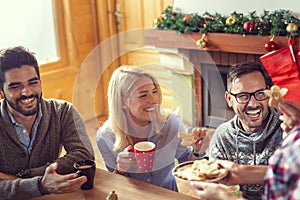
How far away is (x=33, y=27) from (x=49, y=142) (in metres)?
2.59

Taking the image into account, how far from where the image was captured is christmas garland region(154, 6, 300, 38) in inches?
121

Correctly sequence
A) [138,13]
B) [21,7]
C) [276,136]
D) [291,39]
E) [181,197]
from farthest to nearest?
[138,13] < [21,7] < [291,39] < [276,136] < [181,197]

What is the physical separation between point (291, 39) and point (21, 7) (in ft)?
8.05

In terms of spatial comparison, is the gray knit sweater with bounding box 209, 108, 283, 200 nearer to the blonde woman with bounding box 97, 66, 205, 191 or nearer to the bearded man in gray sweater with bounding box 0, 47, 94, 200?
the blonde woman with bounding box 97, 66, 205, 191

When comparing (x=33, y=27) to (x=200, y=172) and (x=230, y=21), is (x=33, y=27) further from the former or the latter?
(x=200, y=172)

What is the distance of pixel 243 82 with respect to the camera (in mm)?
1895

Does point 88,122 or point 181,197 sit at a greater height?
point 181,197

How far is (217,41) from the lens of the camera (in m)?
3.42

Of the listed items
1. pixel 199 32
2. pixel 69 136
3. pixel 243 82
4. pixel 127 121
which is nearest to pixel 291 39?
pixel 199 32

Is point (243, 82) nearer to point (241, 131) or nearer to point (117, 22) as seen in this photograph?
point (241, 131)

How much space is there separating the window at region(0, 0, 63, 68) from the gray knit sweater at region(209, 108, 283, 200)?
8.89ft

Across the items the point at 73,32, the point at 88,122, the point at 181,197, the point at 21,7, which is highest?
the point at 21,7

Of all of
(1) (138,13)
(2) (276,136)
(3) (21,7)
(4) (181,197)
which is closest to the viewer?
(4) (181,197)

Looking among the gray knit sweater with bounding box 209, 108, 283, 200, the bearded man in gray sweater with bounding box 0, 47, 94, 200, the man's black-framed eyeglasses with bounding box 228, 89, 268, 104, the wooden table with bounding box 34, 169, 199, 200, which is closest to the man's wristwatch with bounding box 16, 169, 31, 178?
the bearded man in gray sweater with bounding box 0, 47, 94, 200
